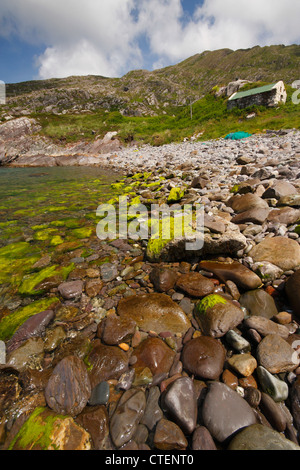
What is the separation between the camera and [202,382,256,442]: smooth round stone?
4.98 ft

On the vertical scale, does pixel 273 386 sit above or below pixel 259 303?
below

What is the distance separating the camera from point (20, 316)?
2824 millimetres

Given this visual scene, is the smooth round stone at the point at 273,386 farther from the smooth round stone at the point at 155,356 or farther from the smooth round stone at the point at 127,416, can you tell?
the smooth round stone at the point at 127,416

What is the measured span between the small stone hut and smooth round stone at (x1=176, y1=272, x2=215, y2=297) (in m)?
27.1

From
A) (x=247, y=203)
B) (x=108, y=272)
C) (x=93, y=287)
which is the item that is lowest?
(x=93, y=287)

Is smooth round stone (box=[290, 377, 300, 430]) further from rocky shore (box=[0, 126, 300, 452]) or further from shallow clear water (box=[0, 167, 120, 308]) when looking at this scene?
shallow clear water (box=[0, 167, 120, 308])

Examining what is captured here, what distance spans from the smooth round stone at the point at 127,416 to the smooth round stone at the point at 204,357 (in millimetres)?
547

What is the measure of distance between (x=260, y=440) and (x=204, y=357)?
27.3 inches

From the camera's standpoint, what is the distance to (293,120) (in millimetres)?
16766

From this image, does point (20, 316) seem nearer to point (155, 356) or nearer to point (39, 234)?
point (155, 356)

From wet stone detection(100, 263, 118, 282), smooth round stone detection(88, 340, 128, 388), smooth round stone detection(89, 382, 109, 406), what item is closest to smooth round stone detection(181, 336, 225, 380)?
smooth round stone detection(88, 340, 128, 388)

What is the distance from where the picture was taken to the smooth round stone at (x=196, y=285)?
2.90 metres

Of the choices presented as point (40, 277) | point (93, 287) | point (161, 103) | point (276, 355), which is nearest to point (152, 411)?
point (276, 355)
